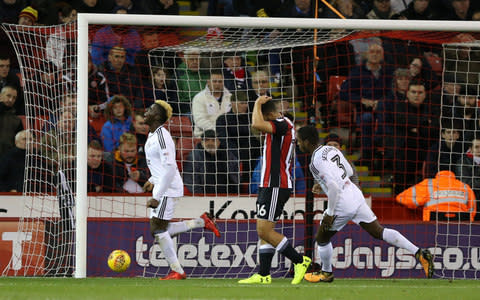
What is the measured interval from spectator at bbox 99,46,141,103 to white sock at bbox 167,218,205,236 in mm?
2879

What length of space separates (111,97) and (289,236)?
3136mm

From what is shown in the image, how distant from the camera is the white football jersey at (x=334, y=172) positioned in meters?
9.80

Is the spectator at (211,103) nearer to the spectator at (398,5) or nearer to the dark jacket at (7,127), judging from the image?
the dark jacket at (7,127)

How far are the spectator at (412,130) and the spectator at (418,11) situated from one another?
2510 mm

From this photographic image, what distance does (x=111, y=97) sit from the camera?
44.0 ft

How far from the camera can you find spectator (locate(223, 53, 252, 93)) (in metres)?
13.5

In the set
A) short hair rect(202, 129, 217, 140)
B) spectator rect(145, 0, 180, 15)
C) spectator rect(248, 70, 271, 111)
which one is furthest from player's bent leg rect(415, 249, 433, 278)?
spectator rect(145, 0, 180, 15)

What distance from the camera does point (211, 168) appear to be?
1290cm

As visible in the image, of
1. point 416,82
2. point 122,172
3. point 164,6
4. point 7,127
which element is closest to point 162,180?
point 122,172

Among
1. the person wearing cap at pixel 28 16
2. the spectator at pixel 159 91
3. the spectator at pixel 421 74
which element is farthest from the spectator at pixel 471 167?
the person wearing cap at pixel 28 16

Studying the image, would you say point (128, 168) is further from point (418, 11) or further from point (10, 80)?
point (418, 11)

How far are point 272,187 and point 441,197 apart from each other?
11.6 ft

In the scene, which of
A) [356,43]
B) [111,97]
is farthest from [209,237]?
[356,43]

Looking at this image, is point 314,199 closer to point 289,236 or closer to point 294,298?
point 289,236
